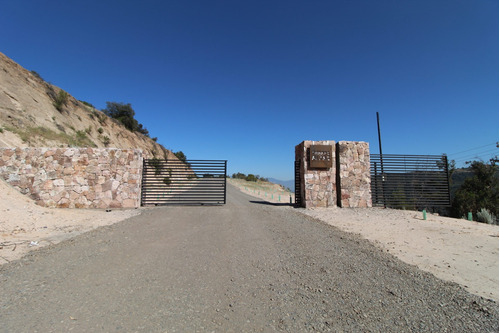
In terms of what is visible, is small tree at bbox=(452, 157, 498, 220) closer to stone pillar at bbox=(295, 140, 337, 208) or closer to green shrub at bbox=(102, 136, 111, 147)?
stone pillar at bbox=(295, 140, 337, 208)

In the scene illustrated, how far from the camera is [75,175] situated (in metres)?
11.3

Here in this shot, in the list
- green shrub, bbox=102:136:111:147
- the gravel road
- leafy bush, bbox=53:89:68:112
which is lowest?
the gravel road

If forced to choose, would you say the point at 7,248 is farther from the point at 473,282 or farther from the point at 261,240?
the point at 473,282

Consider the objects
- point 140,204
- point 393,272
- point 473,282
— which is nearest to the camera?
point 473,282

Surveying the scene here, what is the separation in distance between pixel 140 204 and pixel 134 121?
2943 cm

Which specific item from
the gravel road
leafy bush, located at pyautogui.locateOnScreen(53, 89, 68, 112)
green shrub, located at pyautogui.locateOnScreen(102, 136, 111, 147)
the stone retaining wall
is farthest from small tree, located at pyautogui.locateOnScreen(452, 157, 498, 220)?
leafy bush, located at pyautogui.locateOnScreen(53, 89, 68, 112)

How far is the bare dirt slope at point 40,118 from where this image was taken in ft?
49.6

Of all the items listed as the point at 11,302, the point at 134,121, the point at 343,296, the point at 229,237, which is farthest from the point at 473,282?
the point at 134,121

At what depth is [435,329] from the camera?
7.80 ft

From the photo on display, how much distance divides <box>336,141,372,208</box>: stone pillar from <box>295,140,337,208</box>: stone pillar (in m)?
0.35

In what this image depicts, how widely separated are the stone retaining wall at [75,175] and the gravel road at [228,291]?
649 cm

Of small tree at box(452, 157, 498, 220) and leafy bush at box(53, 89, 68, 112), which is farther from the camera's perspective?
leafy bush at box(53, 89, 68, 112)

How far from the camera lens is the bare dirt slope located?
1513cm

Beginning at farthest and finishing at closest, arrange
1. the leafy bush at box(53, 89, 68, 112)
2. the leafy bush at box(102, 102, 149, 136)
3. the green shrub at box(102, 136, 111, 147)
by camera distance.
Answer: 1. the leafy bush at box(102, 102, 149, 136)
2. the green shrub at box(102, 136, 111, 147)
3. the leafy bush at box(53, 89, 68, 112)
